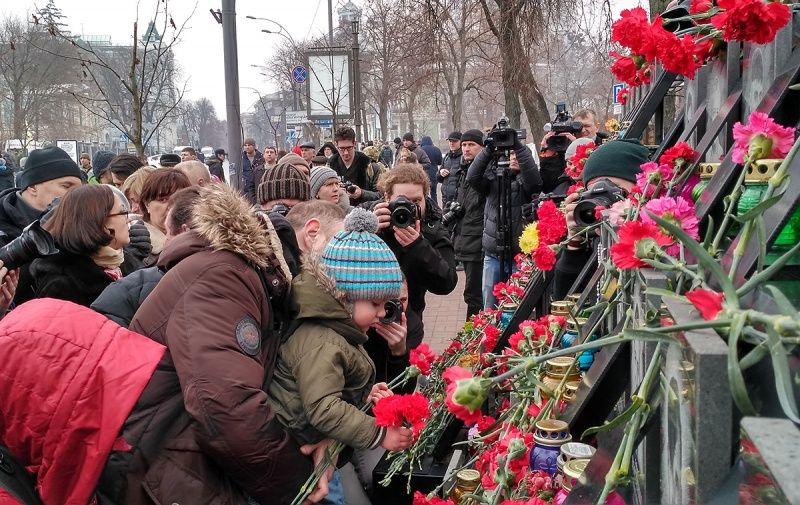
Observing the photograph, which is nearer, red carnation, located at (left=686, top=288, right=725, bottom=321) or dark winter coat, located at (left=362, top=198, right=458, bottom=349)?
red carnation, located at (left=686, top=288, right=725, bottom=321)

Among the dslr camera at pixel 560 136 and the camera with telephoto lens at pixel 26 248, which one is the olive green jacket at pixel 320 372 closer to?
the camera with telephoto lens at pixel 26 248

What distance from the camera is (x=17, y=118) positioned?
3531cm

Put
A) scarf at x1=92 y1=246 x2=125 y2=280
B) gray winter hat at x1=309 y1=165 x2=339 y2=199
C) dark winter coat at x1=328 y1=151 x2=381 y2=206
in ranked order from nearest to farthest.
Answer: scarf at x1=92 y1=246 x2=125 y2=280, gray winter hat at x1=309 y1=165 x2=339 y2=199, dark winter coat at x1=328 y1=151 x2=381 y2=206

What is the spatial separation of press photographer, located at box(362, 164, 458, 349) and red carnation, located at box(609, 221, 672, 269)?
218cm

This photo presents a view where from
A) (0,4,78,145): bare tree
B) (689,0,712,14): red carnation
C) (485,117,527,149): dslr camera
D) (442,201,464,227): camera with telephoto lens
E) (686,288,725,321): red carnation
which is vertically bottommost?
(442,201,464,227): camera with telephoto lens

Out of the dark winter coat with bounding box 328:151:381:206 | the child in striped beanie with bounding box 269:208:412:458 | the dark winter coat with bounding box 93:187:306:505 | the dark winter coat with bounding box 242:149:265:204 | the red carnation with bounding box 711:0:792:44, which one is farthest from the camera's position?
the dark winter coat with bounding box 242:149:265:204

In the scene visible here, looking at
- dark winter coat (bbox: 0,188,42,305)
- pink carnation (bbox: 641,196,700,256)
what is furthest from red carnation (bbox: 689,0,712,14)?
dark winter coat (bbox: 0,188,42,305)

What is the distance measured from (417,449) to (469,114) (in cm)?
5588

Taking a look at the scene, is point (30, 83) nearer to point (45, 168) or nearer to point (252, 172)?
point (252, 172)

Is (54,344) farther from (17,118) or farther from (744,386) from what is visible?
(17,118)

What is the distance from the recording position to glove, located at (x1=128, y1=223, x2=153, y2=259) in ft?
11.7

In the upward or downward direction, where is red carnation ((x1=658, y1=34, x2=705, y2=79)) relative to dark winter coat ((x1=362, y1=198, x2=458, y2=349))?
upward

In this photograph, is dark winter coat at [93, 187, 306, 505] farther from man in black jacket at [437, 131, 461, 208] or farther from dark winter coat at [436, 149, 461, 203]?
man in black jacket at [437, 131, 461, 208]

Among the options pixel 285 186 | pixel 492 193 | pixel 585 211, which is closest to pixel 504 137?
pixel 492 193
